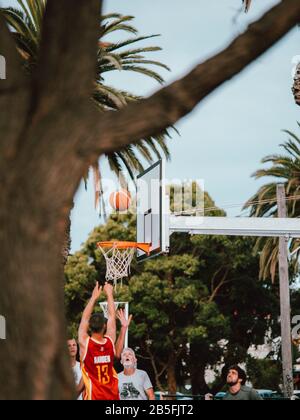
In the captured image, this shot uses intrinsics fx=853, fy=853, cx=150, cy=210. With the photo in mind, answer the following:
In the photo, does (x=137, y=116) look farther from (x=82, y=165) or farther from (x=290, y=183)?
(x=290, y=183)

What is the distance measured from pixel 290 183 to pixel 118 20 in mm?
14708

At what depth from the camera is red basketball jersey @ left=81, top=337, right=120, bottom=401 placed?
8.92 m

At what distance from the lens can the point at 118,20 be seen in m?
22.5

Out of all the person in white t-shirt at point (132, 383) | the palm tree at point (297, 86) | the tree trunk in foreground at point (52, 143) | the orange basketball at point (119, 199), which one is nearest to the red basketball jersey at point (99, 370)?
the person in white t-shirt at point (132, 383)

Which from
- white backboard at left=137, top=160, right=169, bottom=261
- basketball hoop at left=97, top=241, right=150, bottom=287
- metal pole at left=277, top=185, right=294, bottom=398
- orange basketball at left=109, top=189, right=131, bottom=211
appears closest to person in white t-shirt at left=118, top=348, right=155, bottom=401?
white backboard at left=137, top=160, right=169, bottom=261

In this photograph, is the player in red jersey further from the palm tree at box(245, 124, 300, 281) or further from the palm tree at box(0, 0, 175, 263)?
the palm tree at box(245, 124, 300, 281)

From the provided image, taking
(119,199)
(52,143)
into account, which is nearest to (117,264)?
(119,199)

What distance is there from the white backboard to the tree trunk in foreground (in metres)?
14.2

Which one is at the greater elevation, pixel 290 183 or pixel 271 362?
pixel 290 183

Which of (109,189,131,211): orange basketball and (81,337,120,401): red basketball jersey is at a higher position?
(109,189,131,211): orange basketball

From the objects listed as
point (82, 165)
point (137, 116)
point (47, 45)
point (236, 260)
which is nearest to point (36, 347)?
point (82, 165)

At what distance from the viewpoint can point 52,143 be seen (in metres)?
3.70

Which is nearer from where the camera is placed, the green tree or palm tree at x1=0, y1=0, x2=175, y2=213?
palm tree at x1=0, y1=0, x2=175, y2=213

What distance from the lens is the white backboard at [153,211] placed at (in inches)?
722
